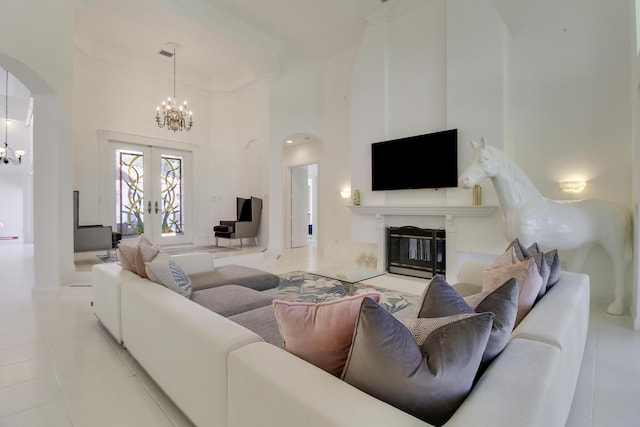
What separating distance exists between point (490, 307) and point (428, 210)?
378 centimetres

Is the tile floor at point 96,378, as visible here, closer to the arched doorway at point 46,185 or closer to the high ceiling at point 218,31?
the arched doorway at point 46,185

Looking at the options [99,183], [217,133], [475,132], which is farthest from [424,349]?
[217,133]

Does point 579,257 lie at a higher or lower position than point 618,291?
higher

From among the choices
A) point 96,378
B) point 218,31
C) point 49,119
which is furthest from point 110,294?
point 218,31

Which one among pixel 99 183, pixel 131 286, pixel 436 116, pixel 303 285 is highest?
pixel 436 116

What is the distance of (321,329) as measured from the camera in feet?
3.55

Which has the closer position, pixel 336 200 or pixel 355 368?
pixel 355 368

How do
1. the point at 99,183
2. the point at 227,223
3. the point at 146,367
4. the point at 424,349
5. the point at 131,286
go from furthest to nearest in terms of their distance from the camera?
the point at 227,223 → the point at 99,183 → the point at 131,286 → the point at 146,367 → the point at 424,349

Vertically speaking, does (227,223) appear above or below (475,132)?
below

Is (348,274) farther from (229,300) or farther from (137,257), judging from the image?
(137,257)

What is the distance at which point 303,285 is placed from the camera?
4441 millimetres

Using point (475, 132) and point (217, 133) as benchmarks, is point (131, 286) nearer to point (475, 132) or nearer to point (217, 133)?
point (475, 132)

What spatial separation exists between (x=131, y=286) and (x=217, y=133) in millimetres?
6709

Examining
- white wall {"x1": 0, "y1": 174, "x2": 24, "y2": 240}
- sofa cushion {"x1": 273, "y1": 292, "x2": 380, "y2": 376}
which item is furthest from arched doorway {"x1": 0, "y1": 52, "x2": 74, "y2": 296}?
white wall {"x1": 0, "y1": 174, "x2": 24, "y2": 240}
